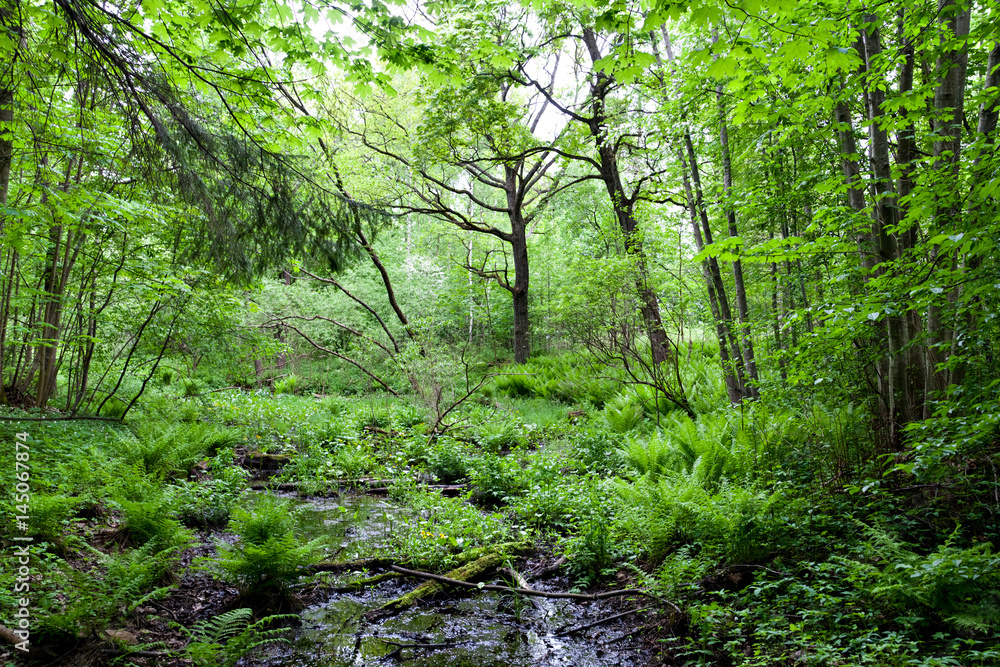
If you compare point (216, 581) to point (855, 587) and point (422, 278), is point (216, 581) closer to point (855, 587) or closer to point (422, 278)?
point (855, 587)

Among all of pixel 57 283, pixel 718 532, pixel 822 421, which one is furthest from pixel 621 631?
pixel 57 283

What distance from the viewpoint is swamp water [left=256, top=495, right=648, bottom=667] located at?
294 centimetres

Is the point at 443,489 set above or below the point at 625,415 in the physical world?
below

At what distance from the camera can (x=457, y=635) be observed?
3.22 meters

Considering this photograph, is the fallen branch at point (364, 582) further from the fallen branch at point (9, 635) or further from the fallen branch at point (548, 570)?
the fallen branch at point (9, 635)

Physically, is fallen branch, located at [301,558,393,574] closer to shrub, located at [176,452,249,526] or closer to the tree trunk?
shrub, located at [176,452,249,526]

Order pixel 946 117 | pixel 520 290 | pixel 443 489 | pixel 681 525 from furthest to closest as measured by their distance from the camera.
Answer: pixel 520 290, pixel 443 489, pixel 681 525, pixel 946 117

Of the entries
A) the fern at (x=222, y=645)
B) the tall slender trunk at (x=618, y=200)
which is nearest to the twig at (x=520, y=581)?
the fern at (x=222, y=645)

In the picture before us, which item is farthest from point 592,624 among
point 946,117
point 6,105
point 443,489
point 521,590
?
point 6,105

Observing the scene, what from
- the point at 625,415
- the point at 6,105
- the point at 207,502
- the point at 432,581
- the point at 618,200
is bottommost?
the point at 432,581

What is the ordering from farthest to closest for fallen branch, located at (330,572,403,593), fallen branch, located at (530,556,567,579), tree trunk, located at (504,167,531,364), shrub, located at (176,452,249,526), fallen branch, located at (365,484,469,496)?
tree trunk, located at (504,167,531,364), fallen branch, located at (365,484,469,496), shrub, located at (176,452,249,526), fallen branch, located at (530,556,567,579), fallen branch, located at (330,572,403,593)

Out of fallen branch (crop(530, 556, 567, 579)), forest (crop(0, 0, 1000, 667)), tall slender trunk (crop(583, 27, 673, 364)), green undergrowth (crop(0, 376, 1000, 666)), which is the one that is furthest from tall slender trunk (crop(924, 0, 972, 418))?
tall slender trunk (crop(583, 27, 673, 364))

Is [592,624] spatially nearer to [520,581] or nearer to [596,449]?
[520,581]

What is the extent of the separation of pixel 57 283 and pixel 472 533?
19.9 ft
